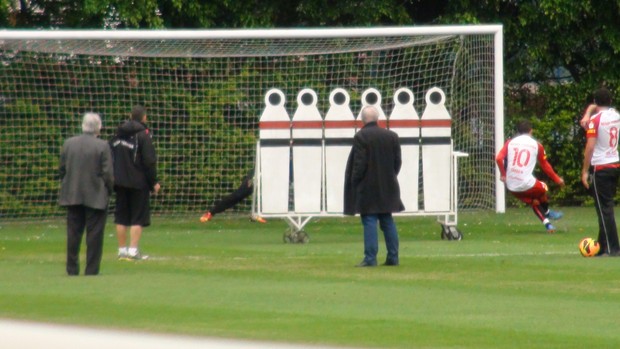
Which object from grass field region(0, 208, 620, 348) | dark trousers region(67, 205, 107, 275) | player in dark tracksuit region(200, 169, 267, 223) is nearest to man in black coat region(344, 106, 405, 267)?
grass field region(0, 208, 620, 348)

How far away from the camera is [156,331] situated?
8.56 meters

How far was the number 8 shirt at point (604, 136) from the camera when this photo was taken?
14.7 m

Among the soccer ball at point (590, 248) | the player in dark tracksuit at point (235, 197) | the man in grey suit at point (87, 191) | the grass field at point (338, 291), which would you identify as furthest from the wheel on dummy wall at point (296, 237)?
the man in grey suit at point (87, 191)

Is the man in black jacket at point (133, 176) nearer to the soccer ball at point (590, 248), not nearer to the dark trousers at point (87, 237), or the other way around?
the dark trousers at point (87, 237)

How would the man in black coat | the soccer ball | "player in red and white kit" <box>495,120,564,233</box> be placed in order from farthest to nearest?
"player in red and white kit" <box>495,120,564,233</box> < the soccer ball < the man in black coat

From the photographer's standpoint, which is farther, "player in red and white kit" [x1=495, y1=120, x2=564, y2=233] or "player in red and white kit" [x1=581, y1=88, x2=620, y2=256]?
"player in red and white kit" [x1=495, y1=120, x2=564, y2=233]

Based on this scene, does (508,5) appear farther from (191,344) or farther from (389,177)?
(191,344)

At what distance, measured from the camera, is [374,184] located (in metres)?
14.3

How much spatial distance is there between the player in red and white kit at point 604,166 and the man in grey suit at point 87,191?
211 inches

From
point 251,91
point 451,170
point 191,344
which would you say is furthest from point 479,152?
point 191,344

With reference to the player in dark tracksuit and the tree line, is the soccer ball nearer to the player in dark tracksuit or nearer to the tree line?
the player in dark tracksuit

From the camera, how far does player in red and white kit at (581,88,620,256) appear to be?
1467cm

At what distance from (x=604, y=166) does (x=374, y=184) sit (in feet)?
8.79

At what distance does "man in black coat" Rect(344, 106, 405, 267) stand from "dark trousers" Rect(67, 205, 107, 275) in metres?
2.86
